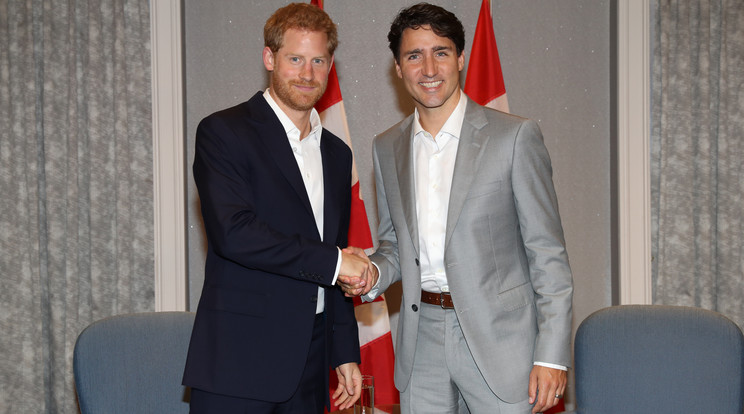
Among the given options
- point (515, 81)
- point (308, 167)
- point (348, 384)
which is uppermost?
point (515, 81)

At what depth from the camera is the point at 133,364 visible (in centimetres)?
230

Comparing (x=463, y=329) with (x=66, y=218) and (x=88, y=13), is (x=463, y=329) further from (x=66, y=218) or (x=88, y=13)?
(x=88, y=13)

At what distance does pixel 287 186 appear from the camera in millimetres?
2090

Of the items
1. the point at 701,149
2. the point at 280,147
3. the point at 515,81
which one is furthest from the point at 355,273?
the point at 701,149

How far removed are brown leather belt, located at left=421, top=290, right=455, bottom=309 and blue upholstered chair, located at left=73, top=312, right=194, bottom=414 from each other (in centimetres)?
89

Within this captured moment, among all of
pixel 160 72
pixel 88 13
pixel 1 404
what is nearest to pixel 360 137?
pixel 160 72

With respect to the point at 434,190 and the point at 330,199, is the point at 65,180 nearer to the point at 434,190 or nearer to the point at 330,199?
the point at 330,199

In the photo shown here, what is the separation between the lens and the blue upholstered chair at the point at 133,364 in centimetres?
225

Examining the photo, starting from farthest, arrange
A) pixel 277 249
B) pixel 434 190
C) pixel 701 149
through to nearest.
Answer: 1. pixel 701 149
2. pixel 434 190
3. pixel 277 249

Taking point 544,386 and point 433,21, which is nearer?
point 544,386

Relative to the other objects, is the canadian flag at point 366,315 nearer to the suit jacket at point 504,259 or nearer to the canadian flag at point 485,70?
the canadian flag at point 485,70

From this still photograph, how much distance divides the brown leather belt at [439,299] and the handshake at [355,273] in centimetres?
20

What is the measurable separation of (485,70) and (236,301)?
7.67 ft

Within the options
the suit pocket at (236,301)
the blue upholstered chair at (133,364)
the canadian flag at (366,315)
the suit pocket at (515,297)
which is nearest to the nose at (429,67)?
the suit pocket at (515,297)
